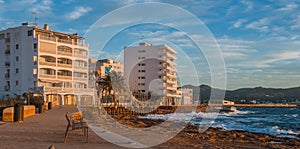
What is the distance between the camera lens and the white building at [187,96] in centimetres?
11145

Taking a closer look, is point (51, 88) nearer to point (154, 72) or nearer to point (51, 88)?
point (51, 88)

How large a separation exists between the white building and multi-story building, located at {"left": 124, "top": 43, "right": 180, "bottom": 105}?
8821mm

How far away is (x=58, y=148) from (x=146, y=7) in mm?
15737

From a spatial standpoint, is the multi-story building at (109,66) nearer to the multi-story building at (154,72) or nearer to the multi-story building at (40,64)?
the multi-story building at (154,72)

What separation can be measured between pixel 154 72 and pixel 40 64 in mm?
40239

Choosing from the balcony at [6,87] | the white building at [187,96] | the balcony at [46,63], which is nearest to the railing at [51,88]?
the balcony at [46,63]

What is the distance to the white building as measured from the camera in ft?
366

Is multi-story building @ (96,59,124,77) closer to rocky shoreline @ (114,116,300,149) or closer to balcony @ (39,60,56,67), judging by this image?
balcony @ (39,60,56,67)

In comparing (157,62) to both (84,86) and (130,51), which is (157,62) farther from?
(84,86)

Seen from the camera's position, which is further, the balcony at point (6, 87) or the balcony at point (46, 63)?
the balcony at point (6, 87)

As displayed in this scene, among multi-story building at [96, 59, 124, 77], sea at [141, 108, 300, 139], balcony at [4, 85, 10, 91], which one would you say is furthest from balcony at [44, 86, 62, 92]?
multi-story building at [96, 59, 124, 77]

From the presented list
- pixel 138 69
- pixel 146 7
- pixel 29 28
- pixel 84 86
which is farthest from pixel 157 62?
pixel 146 7

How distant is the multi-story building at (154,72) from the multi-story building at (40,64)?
27.5 m

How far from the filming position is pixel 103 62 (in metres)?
104
